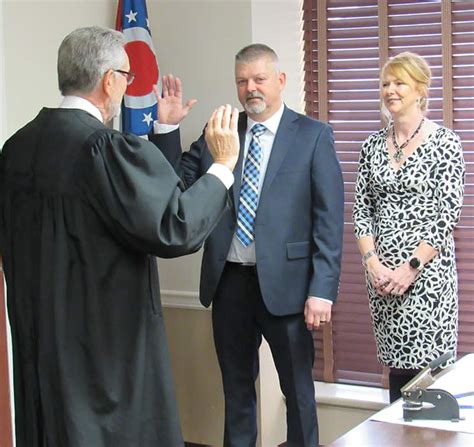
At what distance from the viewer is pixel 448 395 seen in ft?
6.41

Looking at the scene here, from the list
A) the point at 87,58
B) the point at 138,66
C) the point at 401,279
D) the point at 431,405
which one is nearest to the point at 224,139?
the point at 87,58

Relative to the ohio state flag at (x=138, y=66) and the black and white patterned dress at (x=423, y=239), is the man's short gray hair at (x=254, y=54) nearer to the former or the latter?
the black and white patterned dress at (x=423, y=239)

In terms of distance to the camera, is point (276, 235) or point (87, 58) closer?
point (87, 58)

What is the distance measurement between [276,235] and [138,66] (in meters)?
1.22

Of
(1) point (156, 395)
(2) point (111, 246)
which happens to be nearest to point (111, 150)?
(2) point (111, 246)

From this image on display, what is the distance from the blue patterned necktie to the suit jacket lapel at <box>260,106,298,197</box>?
1.9 inches

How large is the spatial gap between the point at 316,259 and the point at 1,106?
1.36 metres

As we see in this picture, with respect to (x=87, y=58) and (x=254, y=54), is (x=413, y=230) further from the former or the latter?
(x=87, y=58)

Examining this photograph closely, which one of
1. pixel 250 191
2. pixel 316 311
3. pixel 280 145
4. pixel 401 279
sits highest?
pixel 280 145

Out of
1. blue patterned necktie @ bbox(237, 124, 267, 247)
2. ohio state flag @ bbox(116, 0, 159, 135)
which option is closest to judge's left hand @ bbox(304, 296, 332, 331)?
blue patterned necktie @ bbox(237, 124, 267, 247)

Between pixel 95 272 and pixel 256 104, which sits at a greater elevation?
pixel 256 104

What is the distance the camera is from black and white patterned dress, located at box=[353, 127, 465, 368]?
3068mm

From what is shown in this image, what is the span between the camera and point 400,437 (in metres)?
1.83

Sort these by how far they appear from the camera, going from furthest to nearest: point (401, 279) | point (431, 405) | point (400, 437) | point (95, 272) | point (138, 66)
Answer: point (138, 66), point (401, 279), point (95, 272), point (431, 405), point (400, 437)
